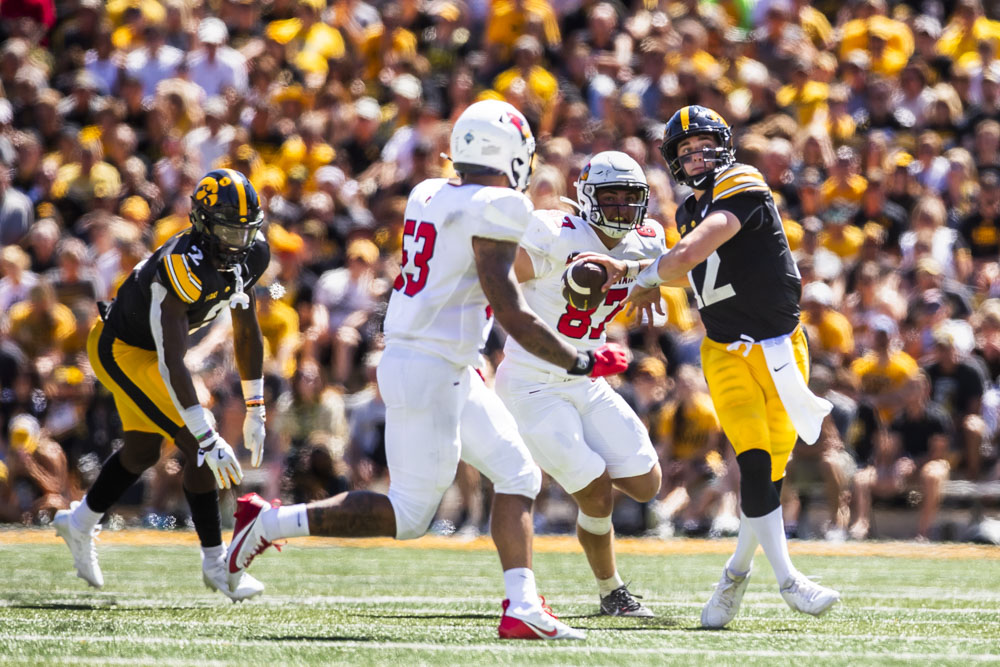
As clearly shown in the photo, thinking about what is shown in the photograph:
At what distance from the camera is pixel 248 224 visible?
658 centimetres

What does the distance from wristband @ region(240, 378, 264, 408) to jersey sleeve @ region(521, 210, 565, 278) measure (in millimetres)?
1641

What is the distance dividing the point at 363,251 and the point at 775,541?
717 centimetres

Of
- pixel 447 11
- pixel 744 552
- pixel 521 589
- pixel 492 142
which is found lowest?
pixel 447 11

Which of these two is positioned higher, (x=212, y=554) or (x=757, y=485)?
(x=757, y=485)

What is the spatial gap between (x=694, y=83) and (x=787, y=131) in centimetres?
102

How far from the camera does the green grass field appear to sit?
4.75 metres

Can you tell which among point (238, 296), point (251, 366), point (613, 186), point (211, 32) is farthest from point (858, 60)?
point (238, 296)

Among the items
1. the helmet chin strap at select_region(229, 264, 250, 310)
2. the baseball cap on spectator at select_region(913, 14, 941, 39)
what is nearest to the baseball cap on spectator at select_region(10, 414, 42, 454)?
the helmet chin strap at select_region(229, 264, 250, 310)

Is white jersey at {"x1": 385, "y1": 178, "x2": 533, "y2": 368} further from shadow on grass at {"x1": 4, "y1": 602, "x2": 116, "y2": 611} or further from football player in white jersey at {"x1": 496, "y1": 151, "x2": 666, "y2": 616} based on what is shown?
shadow on grass at {"x1": 4, "y1": 602, "x2": 116, "y2": 611}

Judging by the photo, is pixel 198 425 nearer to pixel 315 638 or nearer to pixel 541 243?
pixel 315 638

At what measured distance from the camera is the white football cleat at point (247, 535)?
5.28 meters

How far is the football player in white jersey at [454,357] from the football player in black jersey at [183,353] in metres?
1.28

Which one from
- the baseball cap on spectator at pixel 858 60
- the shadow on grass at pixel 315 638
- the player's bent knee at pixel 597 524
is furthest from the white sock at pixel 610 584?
the baseball cap on spectator at pixel 858 60

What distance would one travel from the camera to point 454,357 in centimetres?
522
